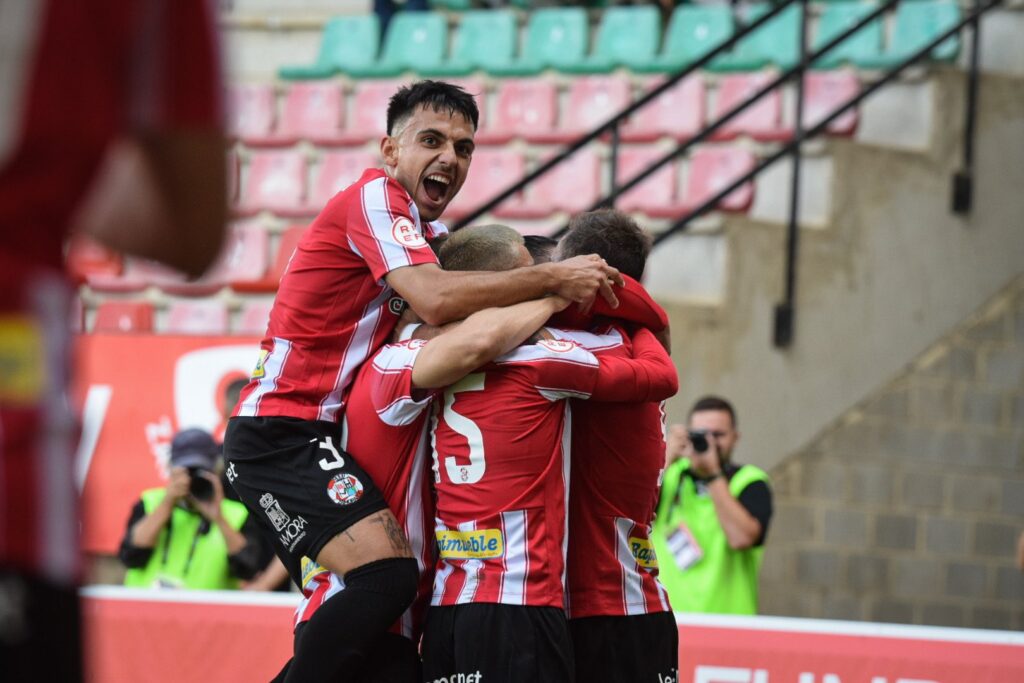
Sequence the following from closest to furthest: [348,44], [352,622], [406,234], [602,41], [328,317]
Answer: [352,622]
[406,234]
[328,317]
[602,41]
[348,44]

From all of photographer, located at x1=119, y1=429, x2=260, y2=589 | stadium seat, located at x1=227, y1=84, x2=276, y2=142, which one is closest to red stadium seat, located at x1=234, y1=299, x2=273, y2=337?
stadium seat, located at x1=227, y1=84, x2=276, y2=142

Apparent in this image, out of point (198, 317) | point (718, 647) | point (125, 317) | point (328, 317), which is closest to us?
point (328, 317)

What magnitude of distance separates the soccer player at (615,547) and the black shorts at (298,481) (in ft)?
1.63

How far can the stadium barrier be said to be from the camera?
15.3 feet

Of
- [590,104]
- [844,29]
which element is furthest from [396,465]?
[844,29]

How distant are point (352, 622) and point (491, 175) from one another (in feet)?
20.0

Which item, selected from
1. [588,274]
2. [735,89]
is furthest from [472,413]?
[735,89]

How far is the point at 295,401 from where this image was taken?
3590 mm

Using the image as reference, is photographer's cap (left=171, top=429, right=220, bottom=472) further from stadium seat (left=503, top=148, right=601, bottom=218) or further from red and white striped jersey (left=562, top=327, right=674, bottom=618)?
stadium seat (left=503, top=148, right=601, bottom=218)

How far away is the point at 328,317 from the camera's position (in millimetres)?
3613

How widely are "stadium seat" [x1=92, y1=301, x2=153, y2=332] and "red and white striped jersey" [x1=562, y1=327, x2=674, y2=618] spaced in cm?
564

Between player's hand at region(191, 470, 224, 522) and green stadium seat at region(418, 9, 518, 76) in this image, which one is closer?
player's hand at region(191, 470, 224, 522)

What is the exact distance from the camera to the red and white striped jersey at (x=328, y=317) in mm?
3596

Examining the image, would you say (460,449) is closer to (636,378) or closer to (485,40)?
(636,378)
